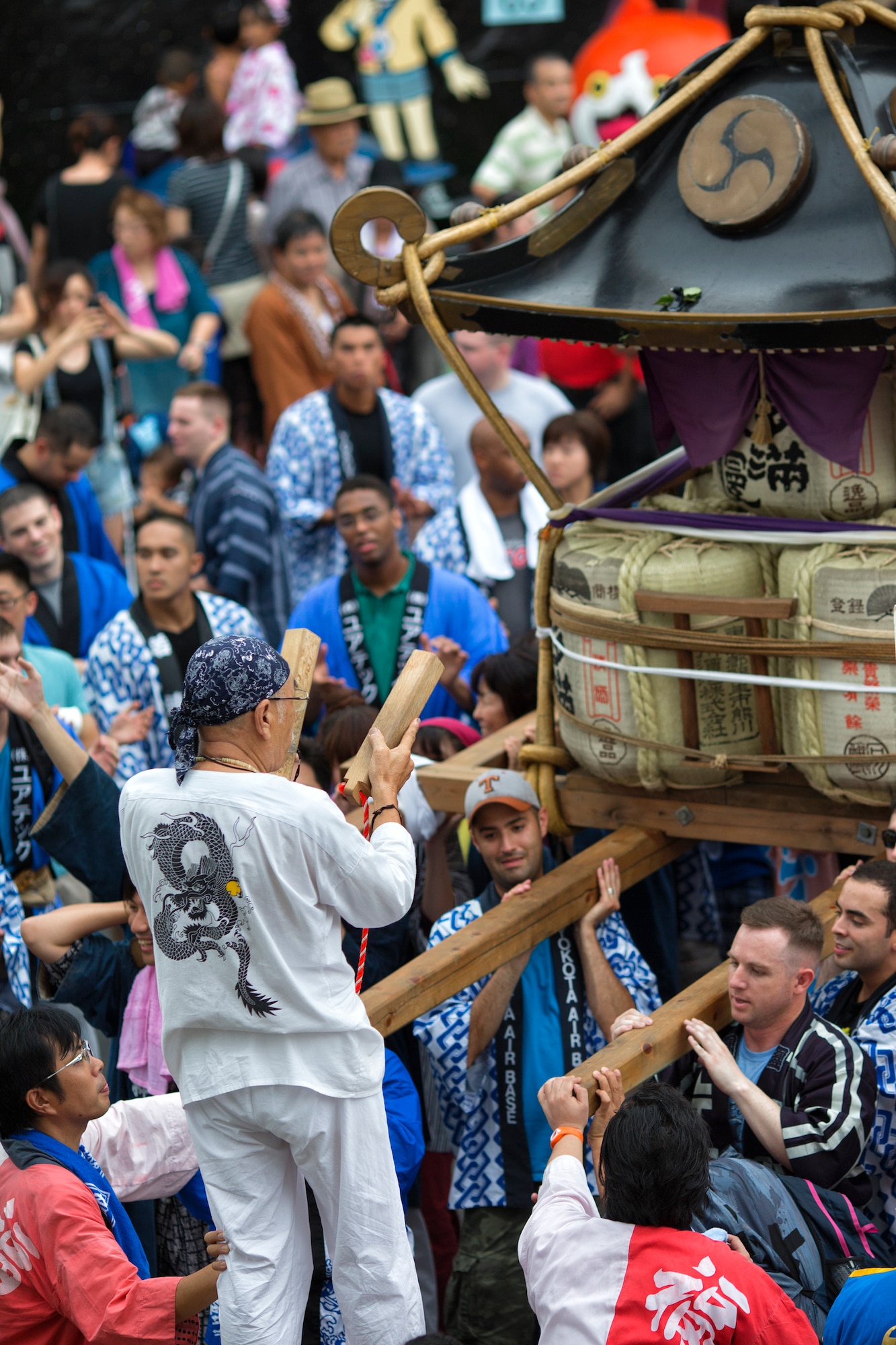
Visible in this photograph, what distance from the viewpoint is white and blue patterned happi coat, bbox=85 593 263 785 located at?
5578mm

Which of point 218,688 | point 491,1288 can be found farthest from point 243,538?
point 218,688

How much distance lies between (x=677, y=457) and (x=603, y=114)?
21.4 ft

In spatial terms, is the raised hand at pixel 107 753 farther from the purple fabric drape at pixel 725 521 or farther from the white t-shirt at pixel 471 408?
the white t-shirt at pixel 471 408

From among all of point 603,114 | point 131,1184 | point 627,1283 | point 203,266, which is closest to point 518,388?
point 203,266

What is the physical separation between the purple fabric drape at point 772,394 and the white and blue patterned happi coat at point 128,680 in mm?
1813

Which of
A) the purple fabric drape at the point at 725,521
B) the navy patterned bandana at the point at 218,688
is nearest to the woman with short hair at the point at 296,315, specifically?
the purple fabric drape at the point at 725,521

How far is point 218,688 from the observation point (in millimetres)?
2957

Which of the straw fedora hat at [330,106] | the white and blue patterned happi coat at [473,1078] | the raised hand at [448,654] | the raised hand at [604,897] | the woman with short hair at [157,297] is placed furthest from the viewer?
the straw fedora hat at [330,106]

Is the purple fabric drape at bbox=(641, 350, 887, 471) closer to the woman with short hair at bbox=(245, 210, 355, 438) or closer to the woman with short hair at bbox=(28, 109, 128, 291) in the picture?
the woman with short hair at bbox=(245, 210, 355, 438)

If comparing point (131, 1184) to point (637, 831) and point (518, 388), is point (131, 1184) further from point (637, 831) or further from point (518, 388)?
point (518, 388)

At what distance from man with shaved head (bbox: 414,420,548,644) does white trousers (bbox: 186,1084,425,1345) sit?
12.3ft

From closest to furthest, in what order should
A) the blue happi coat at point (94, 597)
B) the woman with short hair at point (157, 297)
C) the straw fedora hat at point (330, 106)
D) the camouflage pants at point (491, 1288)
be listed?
Result: the camouflage pants at point (491, 1288)
the blue happi coat at point (94, 597)
the woman with short hair at point (157, 297)
the straw fedora hat at point (330, 106)

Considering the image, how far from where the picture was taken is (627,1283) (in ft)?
8.81

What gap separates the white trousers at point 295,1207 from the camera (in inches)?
119
